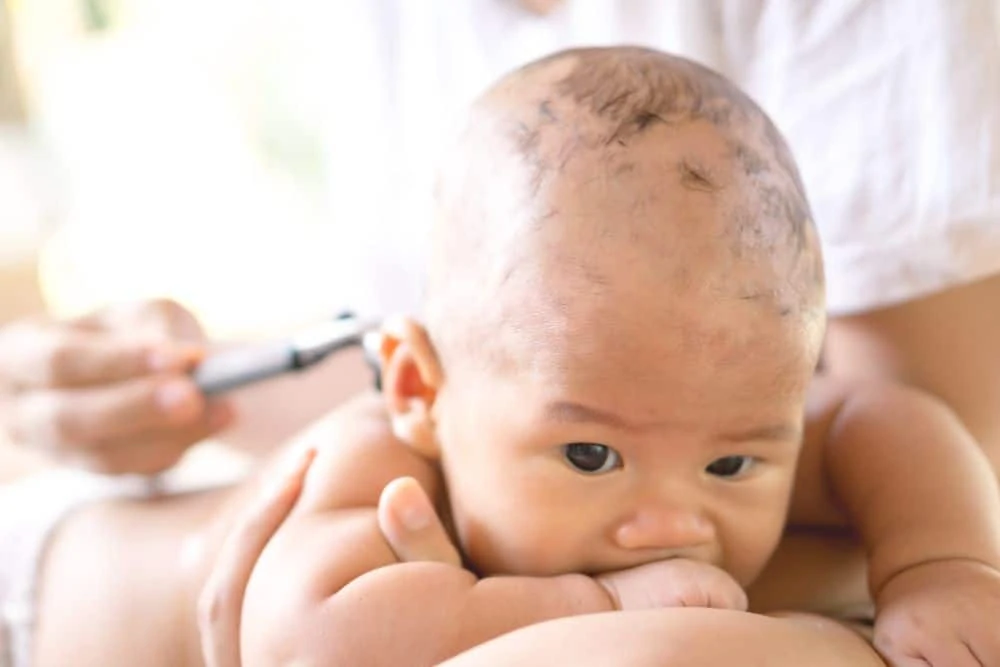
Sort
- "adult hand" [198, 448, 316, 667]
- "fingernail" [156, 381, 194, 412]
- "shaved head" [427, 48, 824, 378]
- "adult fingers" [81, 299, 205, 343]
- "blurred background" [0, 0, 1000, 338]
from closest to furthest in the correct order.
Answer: "shaved head" [427, 48, 824, 378] < "adult hand" [198, 448, 316, 667] < "fingernail" [156, 381, 194, 412] < "adult fingers" [81, 299, 205, 343] < "blurred background" [0, 0, 1000, 338]

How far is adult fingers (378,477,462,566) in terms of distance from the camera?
666mm

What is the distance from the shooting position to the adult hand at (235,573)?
0.72 meters

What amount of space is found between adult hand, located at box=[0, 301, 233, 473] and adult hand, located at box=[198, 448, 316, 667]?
167mm

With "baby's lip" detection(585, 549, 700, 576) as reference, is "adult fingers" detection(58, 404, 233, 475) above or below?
below

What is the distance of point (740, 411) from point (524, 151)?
19 centimetres

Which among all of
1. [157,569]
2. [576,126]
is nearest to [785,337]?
[576,126]

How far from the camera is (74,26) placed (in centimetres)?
161

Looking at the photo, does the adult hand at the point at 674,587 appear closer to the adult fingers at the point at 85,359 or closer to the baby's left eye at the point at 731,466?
the baby's left eye at the point at 731,466

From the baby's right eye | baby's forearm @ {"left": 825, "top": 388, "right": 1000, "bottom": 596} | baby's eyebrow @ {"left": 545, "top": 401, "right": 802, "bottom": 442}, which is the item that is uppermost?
baby's eyebrow @ {"left": 545, "top": 401, "right": 802, "bottom": 442}

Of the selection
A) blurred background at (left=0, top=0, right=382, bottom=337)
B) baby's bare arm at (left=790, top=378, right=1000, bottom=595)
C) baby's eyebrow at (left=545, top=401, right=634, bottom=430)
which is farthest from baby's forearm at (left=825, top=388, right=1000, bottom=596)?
blurred background at (left=0, top=0, right=382, bottom=337)

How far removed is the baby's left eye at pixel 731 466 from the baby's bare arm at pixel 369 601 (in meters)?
0.10

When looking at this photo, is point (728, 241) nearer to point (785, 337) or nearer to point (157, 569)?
point (785, 337)

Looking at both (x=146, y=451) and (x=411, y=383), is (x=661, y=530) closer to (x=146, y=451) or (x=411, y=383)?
(x=411, y=383)

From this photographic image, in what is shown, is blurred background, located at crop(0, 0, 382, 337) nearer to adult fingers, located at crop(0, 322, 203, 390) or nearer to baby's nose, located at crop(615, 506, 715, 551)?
Answer: adult fingers, located at crop(0, 322, 203, 390)
